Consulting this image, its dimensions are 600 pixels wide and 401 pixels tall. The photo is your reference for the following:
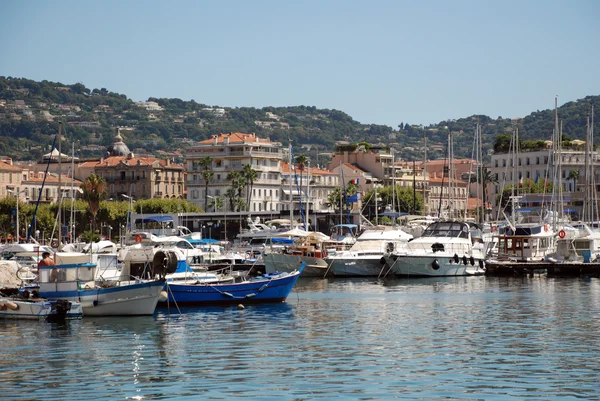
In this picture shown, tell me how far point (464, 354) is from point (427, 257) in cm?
4011

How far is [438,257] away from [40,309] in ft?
119

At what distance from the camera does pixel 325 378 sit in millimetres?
Answer: 32156

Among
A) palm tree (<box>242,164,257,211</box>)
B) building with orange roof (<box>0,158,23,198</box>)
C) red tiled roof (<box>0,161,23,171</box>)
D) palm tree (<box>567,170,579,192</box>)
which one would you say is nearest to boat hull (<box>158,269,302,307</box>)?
palm tree (<box>242,164,257,211</box>)

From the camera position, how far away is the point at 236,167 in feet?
617

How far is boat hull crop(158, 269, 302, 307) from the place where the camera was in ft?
175

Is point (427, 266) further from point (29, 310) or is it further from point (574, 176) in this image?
point (574, 176)

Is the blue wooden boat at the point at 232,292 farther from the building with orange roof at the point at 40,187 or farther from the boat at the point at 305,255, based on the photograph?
the building with orange roof at the point at 40,187

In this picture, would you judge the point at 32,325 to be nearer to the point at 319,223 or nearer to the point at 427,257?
the point at 427,257

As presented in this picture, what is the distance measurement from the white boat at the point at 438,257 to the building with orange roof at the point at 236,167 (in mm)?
105807

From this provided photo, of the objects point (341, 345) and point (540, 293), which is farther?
point (540, 293)

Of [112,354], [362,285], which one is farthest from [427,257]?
[112,354]

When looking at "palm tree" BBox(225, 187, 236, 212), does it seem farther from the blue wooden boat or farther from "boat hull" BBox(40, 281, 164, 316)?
"boat hull" BBox(40, 281, 164, 316)

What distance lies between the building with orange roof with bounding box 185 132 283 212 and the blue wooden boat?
12740cm

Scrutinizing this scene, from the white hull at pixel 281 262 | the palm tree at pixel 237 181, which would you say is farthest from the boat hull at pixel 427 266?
the palm tree at pixel 237 181
